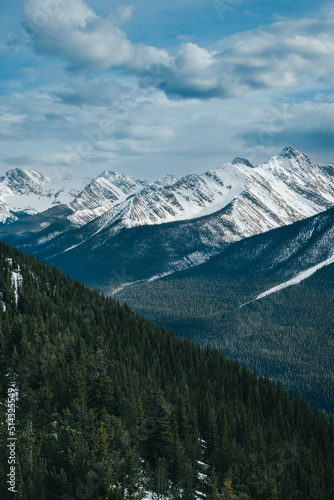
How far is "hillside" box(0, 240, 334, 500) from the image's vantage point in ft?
206

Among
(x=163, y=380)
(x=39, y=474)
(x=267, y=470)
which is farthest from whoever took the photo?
(x=163, y=380)

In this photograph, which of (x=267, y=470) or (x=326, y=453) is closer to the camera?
(x=267, y=470)

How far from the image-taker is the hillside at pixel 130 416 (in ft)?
206

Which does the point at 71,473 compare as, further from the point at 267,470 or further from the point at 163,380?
the point at 163,380

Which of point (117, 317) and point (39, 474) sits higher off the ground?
point (117, 317)

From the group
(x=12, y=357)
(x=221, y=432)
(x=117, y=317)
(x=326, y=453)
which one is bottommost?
(x=326, y=453)

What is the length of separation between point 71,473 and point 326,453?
8360cm

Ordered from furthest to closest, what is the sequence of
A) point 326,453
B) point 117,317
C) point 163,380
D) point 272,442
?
point 117,317, point 163,380, point 326,453, point 272,442

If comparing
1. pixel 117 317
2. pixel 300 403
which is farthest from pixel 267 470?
pixel 117 317

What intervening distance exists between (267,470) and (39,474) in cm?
4525

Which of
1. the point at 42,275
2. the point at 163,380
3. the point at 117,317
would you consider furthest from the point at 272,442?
the point at 42,275

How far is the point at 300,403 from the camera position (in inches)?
6048

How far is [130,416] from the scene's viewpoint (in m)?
83.9

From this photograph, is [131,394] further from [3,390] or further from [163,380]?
[163,380]
